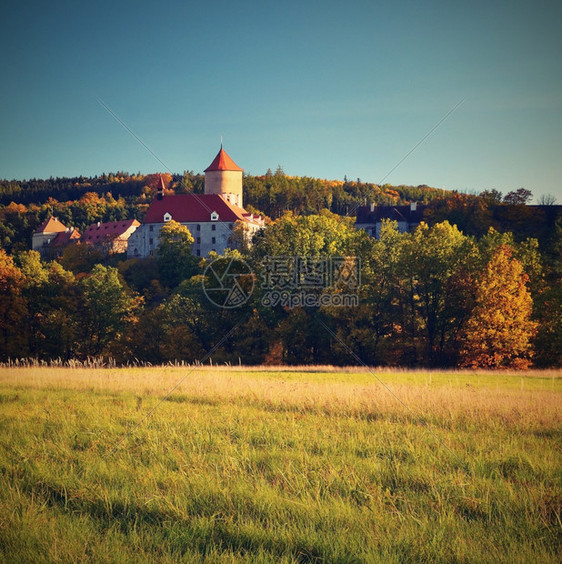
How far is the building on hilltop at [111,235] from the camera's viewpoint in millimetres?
99456

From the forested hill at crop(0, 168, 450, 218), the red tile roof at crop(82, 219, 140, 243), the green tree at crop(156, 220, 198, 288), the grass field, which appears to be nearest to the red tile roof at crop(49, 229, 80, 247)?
the red tile roof at crop(82, 219, 140, 243)

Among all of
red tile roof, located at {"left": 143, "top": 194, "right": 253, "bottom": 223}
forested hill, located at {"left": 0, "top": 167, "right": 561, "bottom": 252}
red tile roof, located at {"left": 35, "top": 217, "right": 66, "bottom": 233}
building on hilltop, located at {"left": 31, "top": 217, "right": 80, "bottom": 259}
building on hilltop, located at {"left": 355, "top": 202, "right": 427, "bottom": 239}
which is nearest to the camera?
forested hill, located at {"left": 0, "top": 167, "right": 561, "bottom": 252}

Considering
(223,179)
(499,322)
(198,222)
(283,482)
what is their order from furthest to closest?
(223,179) → (198,222) → (499,322) → (283,482)

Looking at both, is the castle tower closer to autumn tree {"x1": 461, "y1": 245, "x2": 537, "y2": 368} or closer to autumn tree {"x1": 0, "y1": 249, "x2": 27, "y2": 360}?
autumn tree {"x1": 0, "y1": 249, "x2": 27, "y2": 360}

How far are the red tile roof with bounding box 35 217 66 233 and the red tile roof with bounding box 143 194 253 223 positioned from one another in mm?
41507

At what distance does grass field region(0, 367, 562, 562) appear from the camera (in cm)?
471

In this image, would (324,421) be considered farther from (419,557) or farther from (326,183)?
(326,183)

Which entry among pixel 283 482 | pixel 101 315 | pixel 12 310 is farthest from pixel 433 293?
pixel 12 310

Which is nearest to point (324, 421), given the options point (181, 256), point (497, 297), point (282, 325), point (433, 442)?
point (433, 442)

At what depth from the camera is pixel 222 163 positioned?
116 metres

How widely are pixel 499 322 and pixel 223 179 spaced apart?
300ft

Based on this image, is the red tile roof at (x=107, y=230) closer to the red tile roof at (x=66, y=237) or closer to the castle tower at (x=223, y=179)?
the red tile roof at (x=66, y=237)

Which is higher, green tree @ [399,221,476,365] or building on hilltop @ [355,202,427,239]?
building on hilltop @ [355,202,427,239]

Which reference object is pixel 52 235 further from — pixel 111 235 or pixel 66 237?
pixel 111 235
